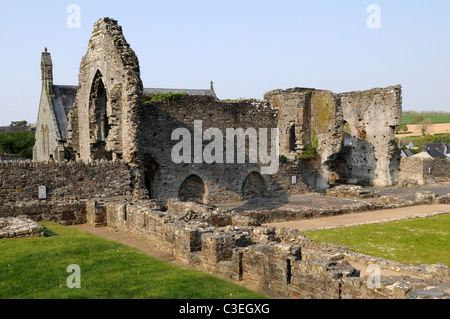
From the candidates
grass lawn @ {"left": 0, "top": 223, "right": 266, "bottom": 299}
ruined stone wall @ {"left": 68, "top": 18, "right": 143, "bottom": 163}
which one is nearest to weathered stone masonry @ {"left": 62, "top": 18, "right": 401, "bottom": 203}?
ruined stone wall @ {"left": 68, "top": 18, "right": 143, "bottom": 163}

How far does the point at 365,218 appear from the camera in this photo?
1811 cm

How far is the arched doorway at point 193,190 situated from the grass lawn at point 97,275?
12565 millimetres

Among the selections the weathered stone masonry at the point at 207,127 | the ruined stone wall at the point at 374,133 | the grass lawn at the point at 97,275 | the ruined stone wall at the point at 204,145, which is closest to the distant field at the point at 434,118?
the ruined stone wall at the point at 374,133

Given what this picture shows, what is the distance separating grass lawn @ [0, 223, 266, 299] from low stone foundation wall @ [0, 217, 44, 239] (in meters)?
0.45

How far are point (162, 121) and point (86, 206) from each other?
777 cm

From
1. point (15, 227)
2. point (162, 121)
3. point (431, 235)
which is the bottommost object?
point (431, 235)

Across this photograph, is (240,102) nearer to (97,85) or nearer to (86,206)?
(97,85)

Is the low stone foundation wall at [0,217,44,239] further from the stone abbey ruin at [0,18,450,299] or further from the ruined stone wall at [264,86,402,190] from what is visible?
the ruined stone wall at [264,86,402,190]

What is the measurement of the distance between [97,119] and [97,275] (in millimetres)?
16106

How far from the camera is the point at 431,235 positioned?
1420 cm

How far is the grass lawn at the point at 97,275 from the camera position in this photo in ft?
22.2

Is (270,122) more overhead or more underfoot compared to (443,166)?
more overhead

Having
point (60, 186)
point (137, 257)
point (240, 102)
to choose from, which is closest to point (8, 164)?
point (60, 186)

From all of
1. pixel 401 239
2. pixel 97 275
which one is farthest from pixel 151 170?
pixel 97 275
